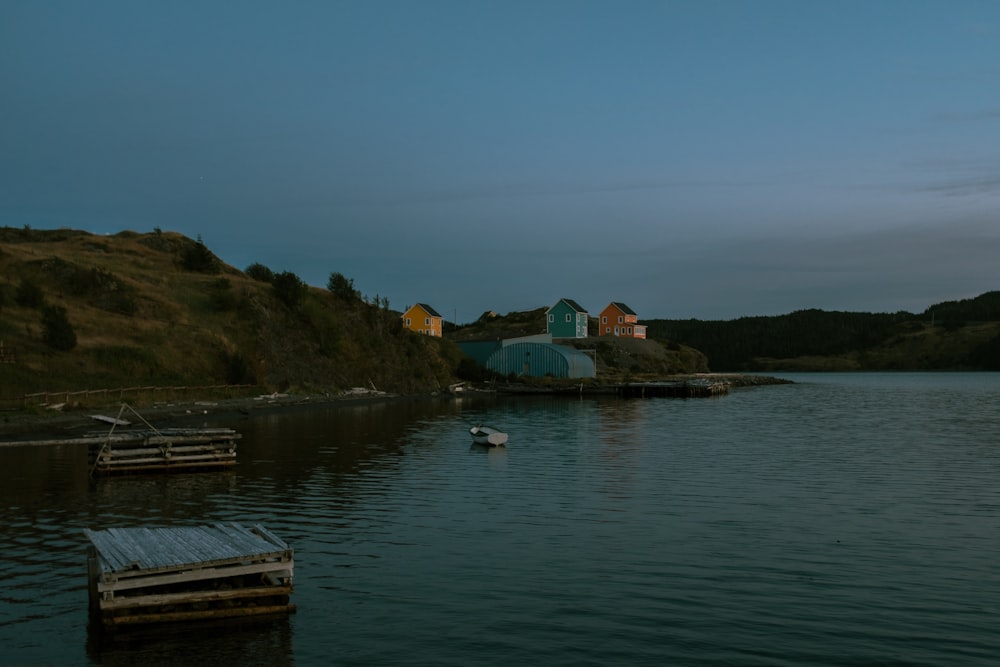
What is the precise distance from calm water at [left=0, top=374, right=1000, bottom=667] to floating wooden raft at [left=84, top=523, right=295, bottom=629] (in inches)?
20.3

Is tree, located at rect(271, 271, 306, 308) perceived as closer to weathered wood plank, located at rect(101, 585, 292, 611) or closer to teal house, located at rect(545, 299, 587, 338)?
teal house, located at rect(545, 299, 587, 338)

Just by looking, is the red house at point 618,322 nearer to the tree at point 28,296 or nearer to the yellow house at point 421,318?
the yellow house at point 421,318

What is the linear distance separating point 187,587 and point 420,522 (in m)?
10.4

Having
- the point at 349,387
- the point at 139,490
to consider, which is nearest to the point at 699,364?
the point at 349,387

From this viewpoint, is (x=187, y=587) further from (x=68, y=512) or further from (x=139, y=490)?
(x=139, y=490)

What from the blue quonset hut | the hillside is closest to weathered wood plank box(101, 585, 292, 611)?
the hillside

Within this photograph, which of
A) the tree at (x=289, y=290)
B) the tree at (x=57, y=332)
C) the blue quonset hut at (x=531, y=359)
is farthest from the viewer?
the blue quonset hut at (x=531, y=359)

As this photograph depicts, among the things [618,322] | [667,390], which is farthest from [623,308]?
[667,390]

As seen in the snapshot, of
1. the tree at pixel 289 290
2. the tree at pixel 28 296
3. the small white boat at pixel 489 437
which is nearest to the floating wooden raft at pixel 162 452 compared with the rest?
the small white boat at pixel 489 437

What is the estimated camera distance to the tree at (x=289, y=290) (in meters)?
106

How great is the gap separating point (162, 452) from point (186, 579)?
2351 cm

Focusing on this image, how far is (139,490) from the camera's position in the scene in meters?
31.8

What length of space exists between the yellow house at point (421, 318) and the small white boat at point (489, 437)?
11927cm

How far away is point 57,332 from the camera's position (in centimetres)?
7000
